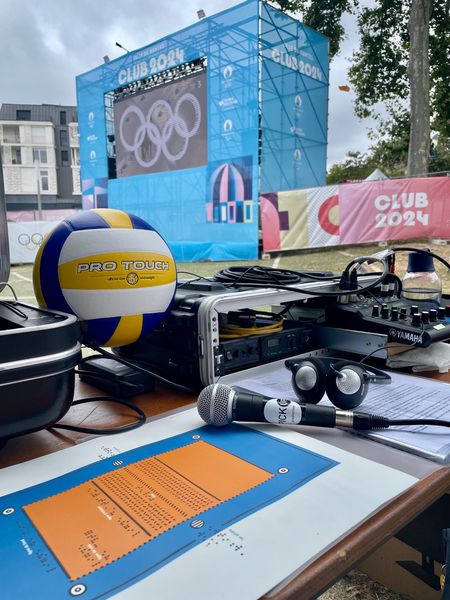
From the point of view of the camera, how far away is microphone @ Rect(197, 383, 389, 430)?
1.80 feet

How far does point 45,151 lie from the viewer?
12.4 metres

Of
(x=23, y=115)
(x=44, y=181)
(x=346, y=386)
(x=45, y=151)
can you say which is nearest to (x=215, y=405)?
(x=346, y=386)

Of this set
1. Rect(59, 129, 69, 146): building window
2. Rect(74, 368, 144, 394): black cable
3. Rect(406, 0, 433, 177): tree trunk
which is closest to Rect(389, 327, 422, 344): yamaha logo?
Rect(74, 368, 144, 394): black cable

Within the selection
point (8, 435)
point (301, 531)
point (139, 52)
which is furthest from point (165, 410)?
point (139, 52)

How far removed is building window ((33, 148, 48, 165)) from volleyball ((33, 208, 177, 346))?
37.7 ft

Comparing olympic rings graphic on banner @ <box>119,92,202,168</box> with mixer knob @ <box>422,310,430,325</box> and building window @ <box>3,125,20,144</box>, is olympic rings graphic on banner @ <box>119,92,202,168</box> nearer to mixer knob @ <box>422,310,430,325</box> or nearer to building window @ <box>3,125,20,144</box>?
building window @ <box>3,125,20,144</box>

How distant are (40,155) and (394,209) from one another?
9.86 meters

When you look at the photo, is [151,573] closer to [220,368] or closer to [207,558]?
[207,558]

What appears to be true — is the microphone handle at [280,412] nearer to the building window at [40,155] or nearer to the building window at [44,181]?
the building window at [40,155]

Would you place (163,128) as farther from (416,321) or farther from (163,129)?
(416,321)

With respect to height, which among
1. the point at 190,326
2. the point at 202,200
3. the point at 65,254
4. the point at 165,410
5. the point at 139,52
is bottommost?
the point at 165,410

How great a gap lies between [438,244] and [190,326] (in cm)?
491

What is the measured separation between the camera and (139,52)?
29.8 ft

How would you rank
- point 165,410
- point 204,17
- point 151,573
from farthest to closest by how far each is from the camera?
point 204,17 → point 165,410 → point 151,573
